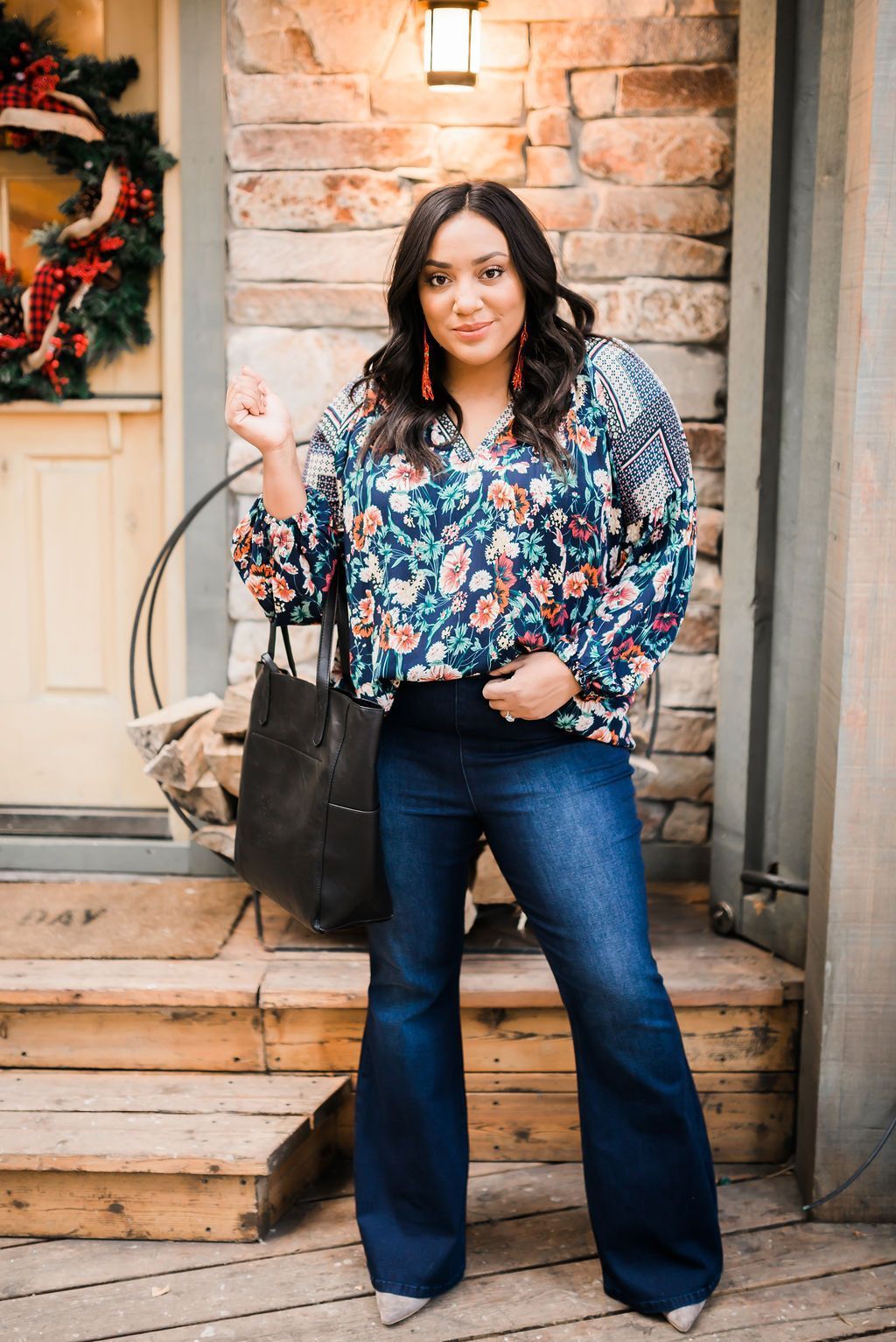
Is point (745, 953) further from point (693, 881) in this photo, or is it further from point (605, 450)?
point (605, 450)

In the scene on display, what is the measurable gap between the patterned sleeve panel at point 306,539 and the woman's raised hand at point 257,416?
0.11 meters

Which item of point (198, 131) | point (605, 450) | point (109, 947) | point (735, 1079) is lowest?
point (735, 1079)

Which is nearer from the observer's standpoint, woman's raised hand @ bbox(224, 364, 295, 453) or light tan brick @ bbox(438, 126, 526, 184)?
woman's raised hand @ bbox(224, 364, 295, 453)

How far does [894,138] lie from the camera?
2252 millimetres

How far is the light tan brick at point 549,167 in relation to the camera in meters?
3.08

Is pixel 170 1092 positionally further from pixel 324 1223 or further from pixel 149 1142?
pixel 324 1223

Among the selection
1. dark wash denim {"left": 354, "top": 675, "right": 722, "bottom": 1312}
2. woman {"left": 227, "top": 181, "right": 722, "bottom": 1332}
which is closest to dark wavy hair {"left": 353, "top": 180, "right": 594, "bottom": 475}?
woman {"left": 227, "top": 181, "right": 722, "bottom": 1332}

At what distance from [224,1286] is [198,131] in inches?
96.8

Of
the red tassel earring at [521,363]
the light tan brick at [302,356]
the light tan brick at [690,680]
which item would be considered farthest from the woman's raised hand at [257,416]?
the light tan brick at [690,680]

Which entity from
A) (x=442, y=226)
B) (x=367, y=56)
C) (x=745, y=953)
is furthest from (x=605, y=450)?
(x=367, y=56)

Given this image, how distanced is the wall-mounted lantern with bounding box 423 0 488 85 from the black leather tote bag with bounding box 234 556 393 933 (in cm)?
139

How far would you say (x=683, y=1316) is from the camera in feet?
7.19

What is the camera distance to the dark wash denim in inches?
80.7

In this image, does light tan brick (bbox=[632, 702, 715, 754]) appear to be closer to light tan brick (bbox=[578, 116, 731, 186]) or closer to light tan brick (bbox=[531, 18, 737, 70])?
light tan brick (bbox=[578, 116, 731, 186])
